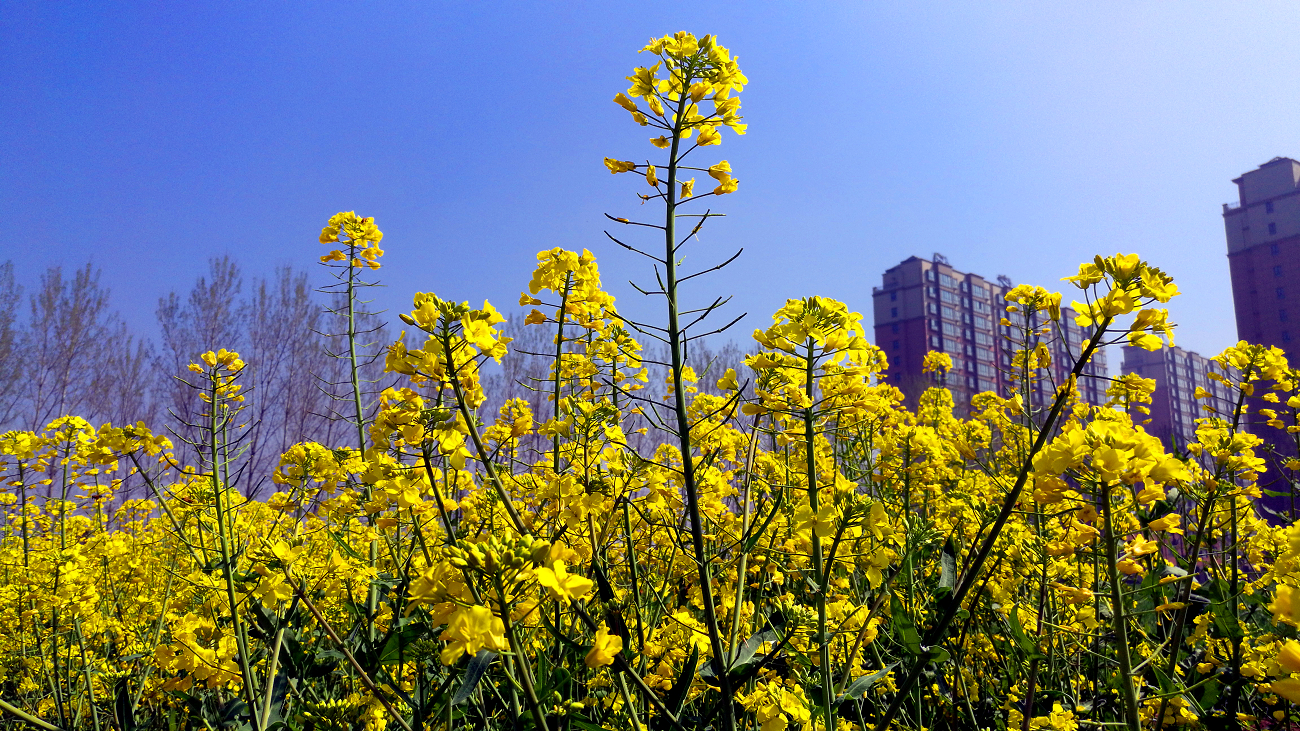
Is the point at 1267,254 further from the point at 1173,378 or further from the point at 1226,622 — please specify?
the point at 1226,622

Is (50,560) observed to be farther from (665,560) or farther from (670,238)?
(670,238)

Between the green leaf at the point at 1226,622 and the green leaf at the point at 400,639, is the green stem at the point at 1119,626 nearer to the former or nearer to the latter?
the green leaf at the point at 1226,622

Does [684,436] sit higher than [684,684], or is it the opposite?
[684,436]

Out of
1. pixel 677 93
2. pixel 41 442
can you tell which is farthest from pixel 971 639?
pixel 41 442

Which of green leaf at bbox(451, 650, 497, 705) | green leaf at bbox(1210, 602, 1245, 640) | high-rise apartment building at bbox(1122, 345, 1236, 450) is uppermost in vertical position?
high-rise apartment building at bbox(1122, 345, 1236, 450)

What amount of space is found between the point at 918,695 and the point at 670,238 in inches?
75.7

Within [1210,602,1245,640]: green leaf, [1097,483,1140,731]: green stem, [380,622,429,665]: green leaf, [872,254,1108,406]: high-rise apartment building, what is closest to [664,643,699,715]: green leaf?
[380,622,429,665]: green leaf

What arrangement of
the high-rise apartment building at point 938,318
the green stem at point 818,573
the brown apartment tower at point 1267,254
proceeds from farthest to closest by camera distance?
the high-rise apartment building at point 938,318 < the brown apartment tower at point 1267,254 < the green stem at point 818,573

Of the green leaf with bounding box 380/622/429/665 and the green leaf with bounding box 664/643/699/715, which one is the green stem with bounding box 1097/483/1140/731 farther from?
the green leaf with bounding box 380/622/429/665

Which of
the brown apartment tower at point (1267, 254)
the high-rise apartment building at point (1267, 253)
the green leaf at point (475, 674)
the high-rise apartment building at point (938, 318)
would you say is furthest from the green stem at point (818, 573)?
the high-rise apartment building at point (938, 318)

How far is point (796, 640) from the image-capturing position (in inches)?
86.0

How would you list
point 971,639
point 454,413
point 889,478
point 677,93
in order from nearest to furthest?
point 454,413 → point 677,93 → point 971,639 → point 889,478

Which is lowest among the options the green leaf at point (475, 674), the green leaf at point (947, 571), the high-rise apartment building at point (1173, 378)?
the green leaf at point (475, 674)

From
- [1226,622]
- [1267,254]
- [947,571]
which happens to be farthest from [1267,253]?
[947,571]
